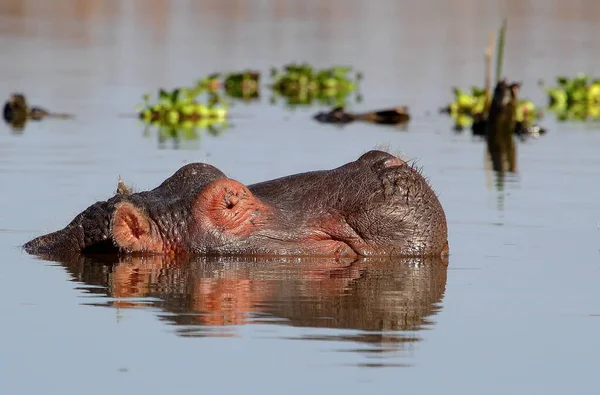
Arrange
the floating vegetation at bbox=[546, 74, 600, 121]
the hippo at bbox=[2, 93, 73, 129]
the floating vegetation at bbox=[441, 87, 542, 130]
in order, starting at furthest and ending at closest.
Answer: the floating vegetation at bbox=[546, 74, 600, 121]
the floating vegetation at bbox=[441, 87, 542, 130]
the hippo at bbox=[2, 93, 73, 129]

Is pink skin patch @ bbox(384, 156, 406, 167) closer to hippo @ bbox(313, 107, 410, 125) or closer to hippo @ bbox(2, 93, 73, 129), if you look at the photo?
hippo @ bbox(2, 93, 73, 129)

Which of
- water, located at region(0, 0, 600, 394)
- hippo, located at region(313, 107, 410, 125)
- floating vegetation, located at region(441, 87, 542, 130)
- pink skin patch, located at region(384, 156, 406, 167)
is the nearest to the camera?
water, located at region(0, 0, 600, 394)

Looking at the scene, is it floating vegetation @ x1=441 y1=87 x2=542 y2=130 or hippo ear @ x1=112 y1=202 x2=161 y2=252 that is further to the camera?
Result: floating vegetation @ x1=441 y1=87 x2=542 y2=130

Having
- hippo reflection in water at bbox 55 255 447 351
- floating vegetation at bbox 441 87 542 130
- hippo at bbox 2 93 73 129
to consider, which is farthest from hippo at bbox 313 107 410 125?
hippo reflection in water at bbox 55 255 447 351

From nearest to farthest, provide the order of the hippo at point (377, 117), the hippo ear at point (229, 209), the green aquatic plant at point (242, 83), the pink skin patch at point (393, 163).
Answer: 1. the hippo ear at point (229, 209)
2. the pink skin patch at point (393, 163)
3. the hippo at point (377, 117)
4. the green aquatic plant at point (242, 83)

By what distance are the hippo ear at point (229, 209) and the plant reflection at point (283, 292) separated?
234mm

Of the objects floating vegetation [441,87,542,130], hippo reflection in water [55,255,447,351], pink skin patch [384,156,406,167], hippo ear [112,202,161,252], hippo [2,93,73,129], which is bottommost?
hippo reflection in water [55,255,447,351]

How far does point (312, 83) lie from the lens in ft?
96.5

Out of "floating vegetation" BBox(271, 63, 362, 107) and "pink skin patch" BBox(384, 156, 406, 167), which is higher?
"floating vegetation" BBox(271, 63, 362, 107)

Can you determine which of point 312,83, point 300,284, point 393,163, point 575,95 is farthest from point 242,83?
point 300,284

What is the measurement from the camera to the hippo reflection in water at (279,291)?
8922mm

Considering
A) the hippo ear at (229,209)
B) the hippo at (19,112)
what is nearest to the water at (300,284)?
the hippo ear at (229,209)

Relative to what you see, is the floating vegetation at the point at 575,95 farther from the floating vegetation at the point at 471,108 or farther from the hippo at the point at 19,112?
the hippo at the point at 19,112

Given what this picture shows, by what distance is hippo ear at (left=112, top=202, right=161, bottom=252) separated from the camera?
11.0m
